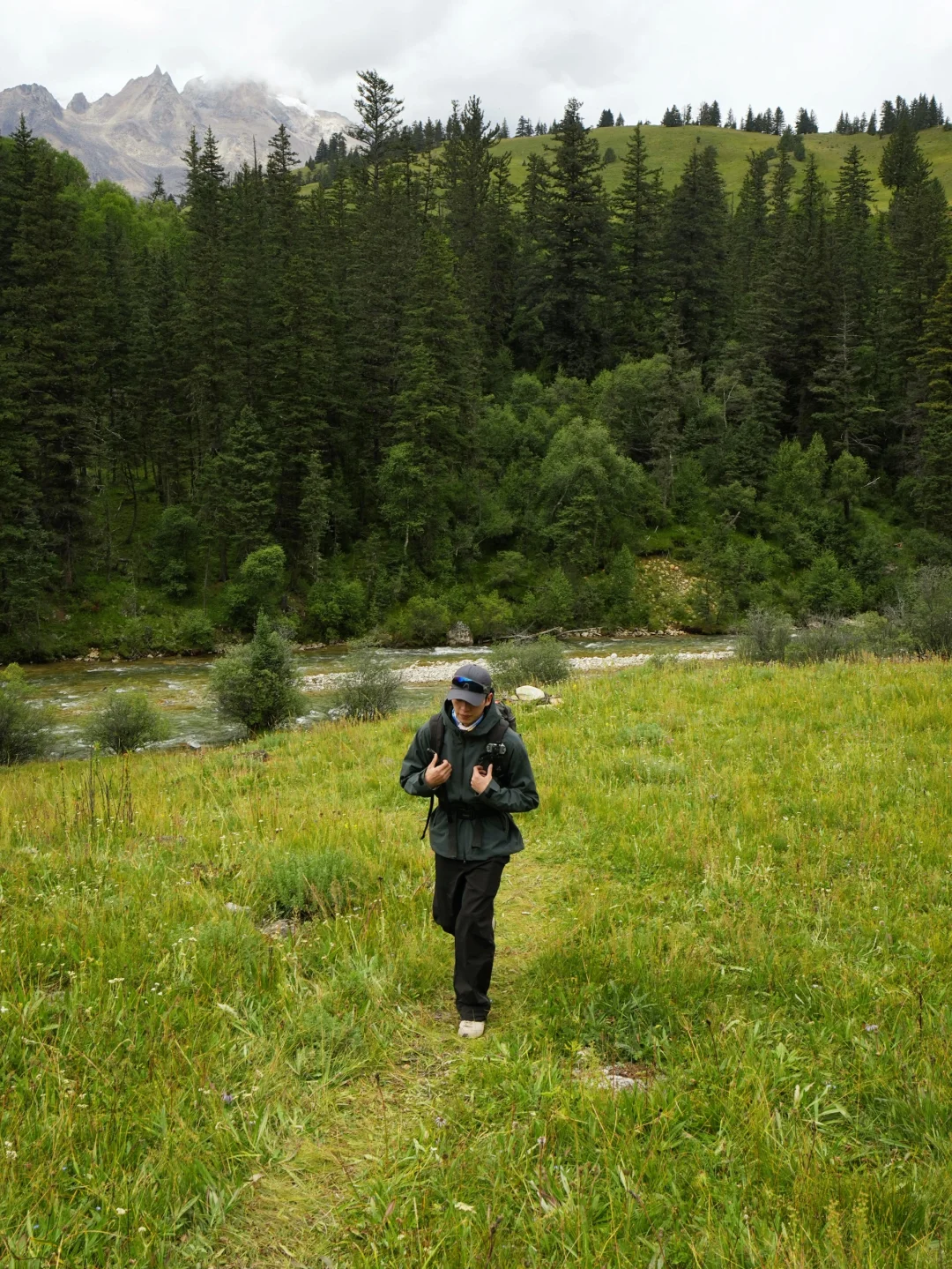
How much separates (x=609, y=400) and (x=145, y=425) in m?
31.4

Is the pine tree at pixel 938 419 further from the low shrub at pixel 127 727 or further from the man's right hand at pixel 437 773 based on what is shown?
the man's right hand at pixel 437 773

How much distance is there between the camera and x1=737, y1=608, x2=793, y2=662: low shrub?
2283 cm

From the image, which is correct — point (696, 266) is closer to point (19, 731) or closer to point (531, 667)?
point (531, 667)

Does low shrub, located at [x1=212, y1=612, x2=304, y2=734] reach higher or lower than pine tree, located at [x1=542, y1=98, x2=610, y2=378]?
lower

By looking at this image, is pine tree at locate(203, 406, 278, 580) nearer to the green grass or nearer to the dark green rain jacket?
the dark green rain jacket

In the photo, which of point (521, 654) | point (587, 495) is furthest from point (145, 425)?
point (521, 654)

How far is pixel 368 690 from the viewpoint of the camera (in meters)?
22.0

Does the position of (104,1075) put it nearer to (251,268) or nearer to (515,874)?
(515,874)

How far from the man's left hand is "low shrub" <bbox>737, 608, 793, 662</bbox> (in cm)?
2001

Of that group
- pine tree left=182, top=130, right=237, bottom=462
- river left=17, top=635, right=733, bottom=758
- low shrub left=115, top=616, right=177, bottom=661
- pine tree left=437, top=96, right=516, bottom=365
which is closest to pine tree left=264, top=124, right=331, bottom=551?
pine tree left=182, top=130, right=237, bottom=462

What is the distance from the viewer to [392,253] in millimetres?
51219

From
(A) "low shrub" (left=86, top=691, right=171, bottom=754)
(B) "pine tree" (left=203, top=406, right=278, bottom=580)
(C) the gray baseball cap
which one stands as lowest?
(A) "low shrub" (left=86, top=691, right=171, bottom=754)

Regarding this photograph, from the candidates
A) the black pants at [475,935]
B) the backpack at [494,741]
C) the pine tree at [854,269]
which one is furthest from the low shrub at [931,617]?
the pine tree at [854,269]

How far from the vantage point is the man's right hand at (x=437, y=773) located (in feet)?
15.0
